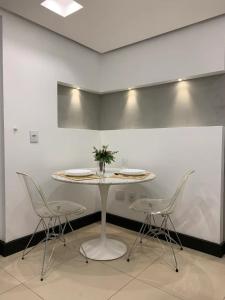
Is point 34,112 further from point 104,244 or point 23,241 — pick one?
point 104,244

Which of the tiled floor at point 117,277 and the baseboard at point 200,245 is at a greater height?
the baseboard at point 200,245

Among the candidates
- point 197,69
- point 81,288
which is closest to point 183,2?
point 197,69

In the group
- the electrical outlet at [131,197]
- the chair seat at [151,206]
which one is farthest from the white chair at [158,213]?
the electrical outlet at [131,197]

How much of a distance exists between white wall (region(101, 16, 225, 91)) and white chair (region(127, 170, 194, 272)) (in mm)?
1172

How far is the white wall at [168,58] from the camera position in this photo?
2.42m

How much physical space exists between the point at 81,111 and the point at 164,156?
142 centimetres

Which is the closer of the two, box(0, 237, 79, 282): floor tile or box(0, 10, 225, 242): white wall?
box(0, 237, 79, 282): floor tile

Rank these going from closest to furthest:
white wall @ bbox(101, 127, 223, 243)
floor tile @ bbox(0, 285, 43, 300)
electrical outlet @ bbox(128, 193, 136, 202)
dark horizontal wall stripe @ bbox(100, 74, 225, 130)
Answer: floor tile @ bbox(0, 285, 43, 300) → white wall @ bbox(101, 127, 223, 243) → dark horizontal wall stripe @ bbox(100, 74, 225, 130) → electrical outlet @ bbox(128, 193, 136, 202)

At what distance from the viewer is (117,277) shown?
1968 millimetres

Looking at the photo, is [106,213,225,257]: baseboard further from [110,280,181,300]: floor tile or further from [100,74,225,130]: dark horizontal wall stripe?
[100,74,225,130]: dark horizontal wall stripe

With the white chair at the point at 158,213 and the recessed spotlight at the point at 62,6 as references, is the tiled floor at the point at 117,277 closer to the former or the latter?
the white chair at the point at 158,213

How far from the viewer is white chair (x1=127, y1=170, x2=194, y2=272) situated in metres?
2.18

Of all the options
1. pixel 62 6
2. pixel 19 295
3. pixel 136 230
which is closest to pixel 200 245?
pixel 136 230

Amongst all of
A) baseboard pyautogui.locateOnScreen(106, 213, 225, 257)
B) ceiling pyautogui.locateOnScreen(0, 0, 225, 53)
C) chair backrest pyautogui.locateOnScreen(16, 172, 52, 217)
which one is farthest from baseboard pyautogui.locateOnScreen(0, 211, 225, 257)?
ceiling pyautogui.locateOnScreen(0, 0, 225, 53)
